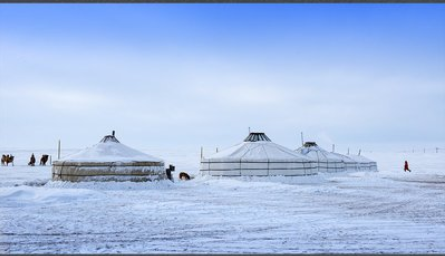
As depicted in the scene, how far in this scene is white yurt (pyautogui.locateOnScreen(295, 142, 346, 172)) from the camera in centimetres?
2625

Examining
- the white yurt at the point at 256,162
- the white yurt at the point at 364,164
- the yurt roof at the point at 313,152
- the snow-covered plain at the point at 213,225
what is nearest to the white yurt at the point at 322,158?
the yurt roof at the point at 313,152

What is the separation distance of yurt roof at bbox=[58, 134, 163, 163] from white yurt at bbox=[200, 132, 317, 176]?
3803mm

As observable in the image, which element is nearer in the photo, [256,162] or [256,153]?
[256,162]

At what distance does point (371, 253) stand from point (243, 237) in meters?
1.52

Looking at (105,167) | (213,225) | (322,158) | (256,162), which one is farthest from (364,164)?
(213,225)

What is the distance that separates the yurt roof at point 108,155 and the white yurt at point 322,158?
1364 cm

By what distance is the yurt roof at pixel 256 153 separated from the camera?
18.1 meters

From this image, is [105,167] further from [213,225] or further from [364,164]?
[364,164]

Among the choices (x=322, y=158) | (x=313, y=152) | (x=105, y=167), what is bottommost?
(x=105, y=167)

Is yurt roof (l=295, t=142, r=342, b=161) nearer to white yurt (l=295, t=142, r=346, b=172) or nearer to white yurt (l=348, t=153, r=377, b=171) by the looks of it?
white yurt (l=295, t=142, r=346, b=172)

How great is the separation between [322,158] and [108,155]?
51.4 feet

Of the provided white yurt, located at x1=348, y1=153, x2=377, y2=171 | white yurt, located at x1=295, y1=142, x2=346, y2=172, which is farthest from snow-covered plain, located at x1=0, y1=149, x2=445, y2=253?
white yurt, located at x1=348, y1=153, x2=377, y2=171

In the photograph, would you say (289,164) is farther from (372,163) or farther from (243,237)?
(372,163)

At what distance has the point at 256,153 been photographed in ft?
60.8
